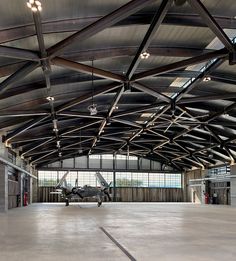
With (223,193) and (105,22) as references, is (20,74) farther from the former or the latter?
(223,193)

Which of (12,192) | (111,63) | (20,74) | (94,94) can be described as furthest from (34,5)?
(12,192)

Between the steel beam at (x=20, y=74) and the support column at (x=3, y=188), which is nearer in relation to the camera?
the steel beam at (x=20, y=74)

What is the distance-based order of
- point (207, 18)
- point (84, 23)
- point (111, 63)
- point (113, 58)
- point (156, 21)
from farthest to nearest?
point (111, 63)
point (113, 58)
point (84, 23)
point (156, 21)
point (207, 18)

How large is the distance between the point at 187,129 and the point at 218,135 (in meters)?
4.65

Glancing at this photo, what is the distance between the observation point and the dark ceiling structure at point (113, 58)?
1145 centimetres

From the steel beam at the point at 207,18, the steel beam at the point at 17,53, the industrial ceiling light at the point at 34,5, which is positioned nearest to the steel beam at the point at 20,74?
the steel beam at the point at 17,53

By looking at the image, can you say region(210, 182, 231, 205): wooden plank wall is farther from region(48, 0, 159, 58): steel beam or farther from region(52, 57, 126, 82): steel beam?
region(48, 0, 159, 58): steel beam

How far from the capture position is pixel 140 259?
6.97 m

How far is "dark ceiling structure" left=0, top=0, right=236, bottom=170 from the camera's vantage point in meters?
11.4

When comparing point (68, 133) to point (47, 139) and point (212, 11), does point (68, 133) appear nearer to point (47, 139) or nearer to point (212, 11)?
point (47, 139)

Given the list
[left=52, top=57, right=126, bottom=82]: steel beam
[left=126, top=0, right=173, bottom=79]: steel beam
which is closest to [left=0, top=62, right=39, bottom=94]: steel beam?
[left=52, top=57, right=126, bottom=82]: steel beam

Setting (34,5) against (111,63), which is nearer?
(34,5)

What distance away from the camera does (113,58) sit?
651 inches

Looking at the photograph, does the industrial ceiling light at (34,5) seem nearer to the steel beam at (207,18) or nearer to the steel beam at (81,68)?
the steel beam at (207,18)
